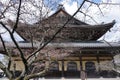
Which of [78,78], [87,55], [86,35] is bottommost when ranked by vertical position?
[78,78]

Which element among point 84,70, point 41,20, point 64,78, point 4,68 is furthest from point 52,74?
point 4,68

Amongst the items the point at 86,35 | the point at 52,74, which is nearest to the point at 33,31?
the point at 52,74

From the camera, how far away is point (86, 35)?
99.7ft

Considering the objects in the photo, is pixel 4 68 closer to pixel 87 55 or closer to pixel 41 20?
pixel 41 20

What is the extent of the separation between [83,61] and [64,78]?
292 cm

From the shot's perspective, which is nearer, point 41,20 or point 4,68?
point 4,68

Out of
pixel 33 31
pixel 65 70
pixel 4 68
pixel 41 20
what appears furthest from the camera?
pixel 65 70

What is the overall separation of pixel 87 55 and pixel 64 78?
11.1 ft

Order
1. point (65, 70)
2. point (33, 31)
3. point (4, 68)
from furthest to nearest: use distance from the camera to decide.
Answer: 1. point (65, 70)
2. point (33, 31)
3. point (4, 68)

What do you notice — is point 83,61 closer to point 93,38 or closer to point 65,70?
point 65,70

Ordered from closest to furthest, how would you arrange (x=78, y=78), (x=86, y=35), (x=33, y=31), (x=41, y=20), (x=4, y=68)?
(x=4, y=68) → (x=41, y=20) → (x=33, y=31) → (x=78, y=78) → (x=86, y=35)

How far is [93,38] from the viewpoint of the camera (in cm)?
3156

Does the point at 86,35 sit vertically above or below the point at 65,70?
above

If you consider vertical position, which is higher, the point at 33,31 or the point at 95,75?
the point at 33,31
